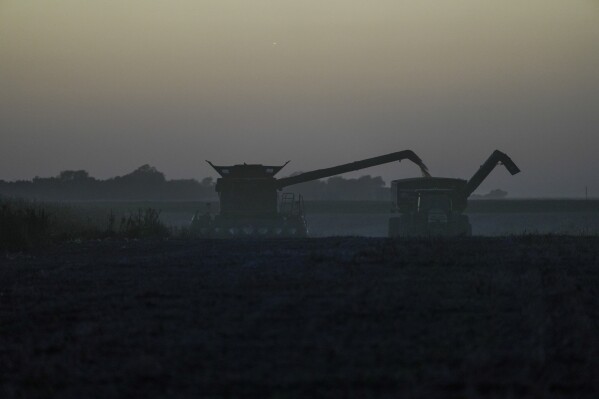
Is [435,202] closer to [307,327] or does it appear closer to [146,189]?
[307,327]

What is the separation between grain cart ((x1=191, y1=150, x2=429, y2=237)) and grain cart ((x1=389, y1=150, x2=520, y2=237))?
465 centimetres

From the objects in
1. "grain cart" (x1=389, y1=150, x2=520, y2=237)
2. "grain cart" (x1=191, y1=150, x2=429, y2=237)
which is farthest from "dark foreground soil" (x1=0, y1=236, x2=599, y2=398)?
"grain cart" (x1=191, y1=150, x2=429, y2=237)

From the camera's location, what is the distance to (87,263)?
19.3 meters

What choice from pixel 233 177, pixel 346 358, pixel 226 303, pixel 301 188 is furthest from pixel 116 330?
pixel 301 188

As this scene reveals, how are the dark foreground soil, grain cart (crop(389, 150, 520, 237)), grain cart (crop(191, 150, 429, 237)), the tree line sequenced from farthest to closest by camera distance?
the tree line < grain cart (crop(191, 150, 429, 237)) < grain cart (crop(389, 150, 520, 237)) < the dark foreground soil

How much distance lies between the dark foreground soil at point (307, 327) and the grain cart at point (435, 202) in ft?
82.7

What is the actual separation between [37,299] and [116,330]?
3379mm

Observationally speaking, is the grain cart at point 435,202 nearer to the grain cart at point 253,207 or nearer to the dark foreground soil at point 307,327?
the grain cart at point 253,207

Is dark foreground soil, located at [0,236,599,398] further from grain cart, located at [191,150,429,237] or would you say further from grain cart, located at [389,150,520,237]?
grain cart, located at [191,150,429,237]

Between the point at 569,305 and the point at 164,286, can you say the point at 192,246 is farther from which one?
the point at 569,305

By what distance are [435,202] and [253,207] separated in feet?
28.9

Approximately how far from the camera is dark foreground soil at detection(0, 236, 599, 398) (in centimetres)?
841

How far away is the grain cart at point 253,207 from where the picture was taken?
47.6 m

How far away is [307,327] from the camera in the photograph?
10727mm
